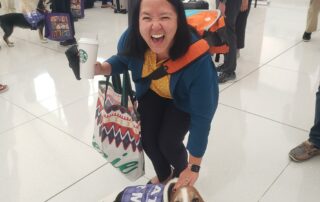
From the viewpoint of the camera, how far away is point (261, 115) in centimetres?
209

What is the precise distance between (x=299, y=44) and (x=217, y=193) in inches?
95.6

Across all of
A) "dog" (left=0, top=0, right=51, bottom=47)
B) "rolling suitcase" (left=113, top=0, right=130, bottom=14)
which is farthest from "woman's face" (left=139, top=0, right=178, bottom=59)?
"rolling suitcase" (left=113, top=0, right=130, bottom=14)

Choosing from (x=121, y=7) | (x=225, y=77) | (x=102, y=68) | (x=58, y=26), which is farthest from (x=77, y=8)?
(x=102, y=68)

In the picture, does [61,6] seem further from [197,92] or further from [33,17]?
[197,92]

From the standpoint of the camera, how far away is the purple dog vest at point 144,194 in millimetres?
1059

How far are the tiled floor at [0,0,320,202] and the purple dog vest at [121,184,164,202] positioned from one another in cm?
28

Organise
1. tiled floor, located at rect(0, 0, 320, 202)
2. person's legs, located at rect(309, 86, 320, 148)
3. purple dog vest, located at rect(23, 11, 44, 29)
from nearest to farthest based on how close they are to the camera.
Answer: tiled floor, located at rect(0, 0, 320, 202) < person's legs, located at rect(309, 86, 320, 148) < purple dog vest, located at rect(23, 11, 44, 29)

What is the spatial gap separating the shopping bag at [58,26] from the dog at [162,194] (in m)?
2.51

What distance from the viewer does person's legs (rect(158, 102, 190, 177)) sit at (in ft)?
4.10

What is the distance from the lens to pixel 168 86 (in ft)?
3.76

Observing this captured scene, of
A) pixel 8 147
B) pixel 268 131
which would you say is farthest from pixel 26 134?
pixel 268 131

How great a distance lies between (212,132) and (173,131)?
2.35 feet

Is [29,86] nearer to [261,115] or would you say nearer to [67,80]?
[67,80]

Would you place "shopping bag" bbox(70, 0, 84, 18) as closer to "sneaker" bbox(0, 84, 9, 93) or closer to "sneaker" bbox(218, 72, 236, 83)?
"sneaker" bbox(0, 84, 9, 93)
